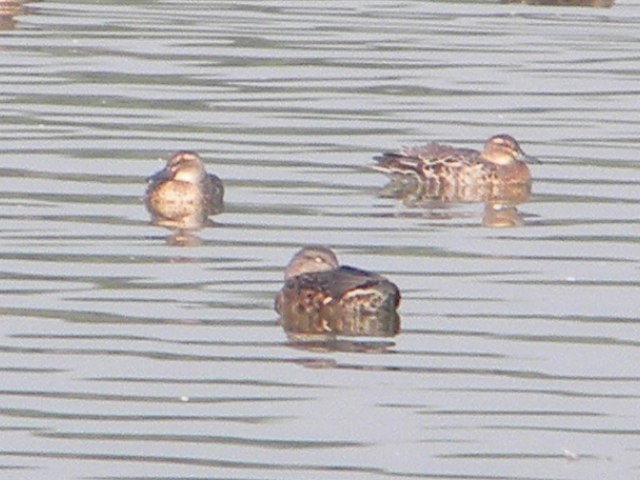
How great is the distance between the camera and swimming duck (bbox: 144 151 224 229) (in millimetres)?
19297

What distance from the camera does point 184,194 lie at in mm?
19266

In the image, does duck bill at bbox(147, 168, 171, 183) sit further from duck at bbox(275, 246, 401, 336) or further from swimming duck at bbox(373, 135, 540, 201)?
duck at bbox(275, 246, 401, 336)

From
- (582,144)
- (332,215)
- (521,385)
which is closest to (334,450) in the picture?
(521,385)

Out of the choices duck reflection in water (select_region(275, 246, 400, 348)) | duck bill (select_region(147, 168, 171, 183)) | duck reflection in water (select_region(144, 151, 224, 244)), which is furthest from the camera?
duck bill (select_region(147, 168, 171, 183))

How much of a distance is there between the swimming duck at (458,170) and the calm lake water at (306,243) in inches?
10.0

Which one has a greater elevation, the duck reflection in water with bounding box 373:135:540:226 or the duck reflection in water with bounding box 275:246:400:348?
the duck reflection in water with bounding box 373:135:540:226

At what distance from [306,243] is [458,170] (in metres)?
3.58

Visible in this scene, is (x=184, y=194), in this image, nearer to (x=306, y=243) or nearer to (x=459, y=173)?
(x=306, y=243)

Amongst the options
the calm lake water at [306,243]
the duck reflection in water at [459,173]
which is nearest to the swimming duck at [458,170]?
the duck reflection in water at [459,173]

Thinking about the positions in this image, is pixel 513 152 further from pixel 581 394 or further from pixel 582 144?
pixel 581 394

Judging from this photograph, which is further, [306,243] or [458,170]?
[458,170]

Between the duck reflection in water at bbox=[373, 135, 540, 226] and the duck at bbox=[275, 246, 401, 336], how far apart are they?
5.10 meters

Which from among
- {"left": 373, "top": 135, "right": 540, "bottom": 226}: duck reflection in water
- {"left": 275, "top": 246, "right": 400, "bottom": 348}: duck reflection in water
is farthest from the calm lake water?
{"left": 373, "top": 135, "right": 540, "bottom": 226}: duck reflection in water

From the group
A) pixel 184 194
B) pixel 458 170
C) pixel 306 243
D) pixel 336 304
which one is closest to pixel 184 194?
pixel 184 194
